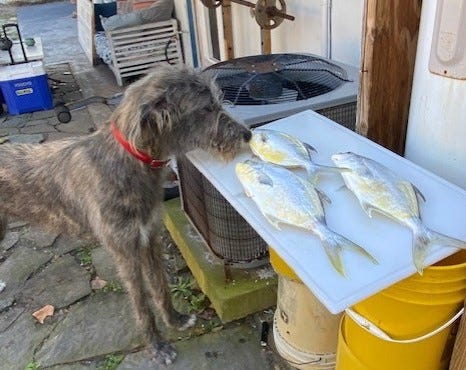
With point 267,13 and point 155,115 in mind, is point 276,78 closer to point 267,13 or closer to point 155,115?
point 155,115

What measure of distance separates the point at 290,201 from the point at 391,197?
1.19ft

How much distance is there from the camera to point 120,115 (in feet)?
8.08

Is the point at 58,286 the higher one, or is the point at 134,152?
the point at 134,152

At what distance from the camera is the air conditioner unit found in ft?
9.05

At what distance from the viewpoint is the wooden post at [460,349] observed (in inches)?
69.4

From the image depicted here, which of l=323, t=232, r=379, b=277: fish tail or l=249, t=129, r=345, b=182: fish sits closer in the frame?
l=323, t=232, r=379, b=277: fish tail

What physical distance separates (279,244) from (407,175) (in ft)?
2.25

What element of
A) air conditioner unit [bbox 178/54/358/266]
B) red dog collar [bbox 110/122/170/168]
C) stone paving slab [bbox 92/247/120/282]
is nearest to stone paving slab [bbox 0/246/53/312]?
stone paving slab [bbox 92/247/120/282]

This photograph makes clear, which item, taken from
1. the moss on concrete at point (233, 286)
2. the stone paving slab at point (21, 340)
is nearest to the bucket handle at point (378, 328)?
the moss on concrete at point (233, 286)

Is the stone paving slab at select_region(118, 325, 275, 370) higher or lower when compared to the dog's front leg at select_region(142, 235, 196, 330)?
lower

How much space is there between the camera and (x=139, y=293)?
2.94 m

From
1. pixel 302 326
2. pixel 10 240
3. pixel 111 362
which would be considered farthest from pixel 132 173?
pixel 10 240

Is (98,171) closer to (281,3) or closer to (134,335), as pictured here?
(134,335)

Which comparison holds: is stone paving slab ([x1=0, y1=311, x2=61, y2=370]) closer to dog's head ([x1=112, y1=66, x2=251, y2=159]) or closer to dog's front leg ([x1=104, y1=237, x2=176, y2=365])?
dog's front leg ([x1=104, y1=237, x2=176, y2=365])
